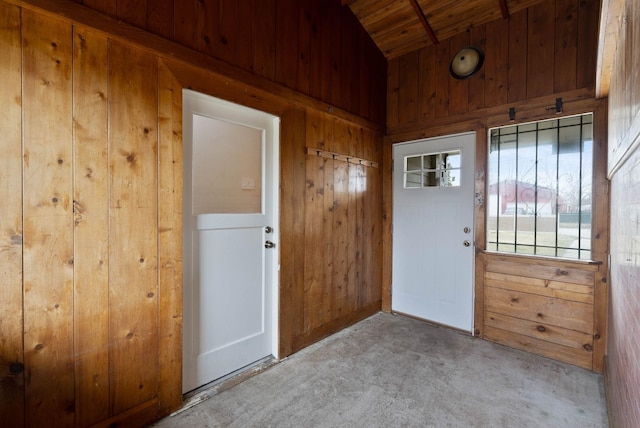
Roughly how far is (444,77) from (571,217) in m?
1.81

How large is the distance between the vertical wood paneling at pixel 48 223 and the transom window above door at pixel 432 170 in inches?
119

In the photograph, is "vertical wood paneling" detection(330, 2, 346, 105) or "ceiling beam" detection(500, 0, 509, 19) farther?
"vertical wood paneling" detection(330, 2, 346, 105)

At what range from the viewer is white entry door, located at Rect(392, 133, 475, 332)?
3061 mm

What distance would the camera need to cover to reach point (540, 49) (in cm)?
266

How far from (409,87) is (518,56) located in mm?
1053

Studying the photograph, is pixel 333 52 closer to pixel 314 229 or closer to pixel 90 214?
pixel 314 229

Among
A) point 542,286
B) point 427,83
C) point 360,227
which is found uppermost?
point 427,83

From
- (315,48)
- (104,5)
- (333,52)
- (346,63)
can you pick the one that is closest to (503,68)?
(346,63)

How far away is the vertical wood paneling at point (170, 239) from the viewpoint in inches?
70.8

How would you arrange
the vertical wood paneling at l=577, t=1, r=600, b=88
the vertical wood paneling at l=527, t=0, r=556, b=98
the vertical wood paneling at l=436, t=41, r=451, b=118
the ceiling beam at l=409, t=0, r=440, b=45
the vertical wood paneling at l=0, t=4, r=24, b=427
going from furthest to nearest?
the vertical wood paneling at l=436, t=41, r=451, b=118 → the ceiling beam at l=409, t=0, r=440, b=45 → the vertical wood paneling at l=527, t=0, r=556, b=98 → the vertical wood paneling at l=577, t=1, r=600, b=88 → the vertical wood paneling at l=0, t=4, r=24, b=427

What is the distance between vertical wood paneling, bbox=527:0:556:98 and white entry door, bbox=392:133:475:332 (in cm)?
64

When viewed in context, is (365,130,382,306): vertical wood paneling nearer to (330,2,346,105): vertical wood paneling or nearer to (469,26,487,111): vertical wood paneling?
(330,2,346,105): vertical wood paneling

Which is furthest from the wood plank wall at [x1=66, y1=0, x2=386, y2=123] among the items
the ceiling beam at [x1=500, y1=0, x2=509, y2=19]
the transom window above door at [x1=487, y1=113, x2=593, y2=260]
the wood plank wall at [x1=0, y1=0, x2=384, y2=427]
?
the transom window above door at [x1=487, y1=113, x2=593, y2=260]

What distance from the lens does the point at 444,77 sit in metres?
3.21
